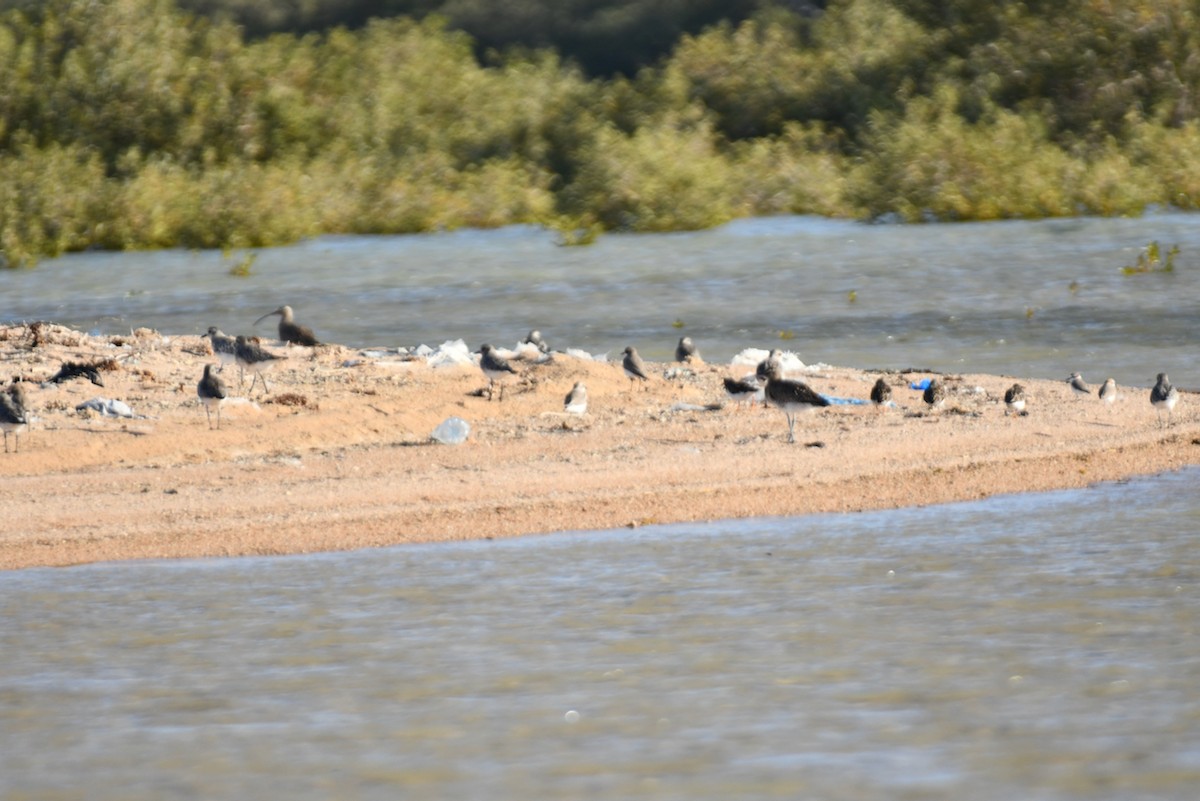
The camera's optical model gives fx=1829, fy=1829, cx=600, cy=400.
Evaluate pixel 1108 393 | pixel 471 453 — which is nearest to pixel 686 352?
pixel 1108 393

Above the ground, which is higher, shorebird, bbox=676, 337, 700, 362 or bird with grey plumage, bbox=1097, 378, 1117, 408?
shorebird, bbox=676, 337, 700, 362

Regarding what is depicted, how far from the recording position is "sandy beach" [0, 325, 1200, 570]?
478 inches

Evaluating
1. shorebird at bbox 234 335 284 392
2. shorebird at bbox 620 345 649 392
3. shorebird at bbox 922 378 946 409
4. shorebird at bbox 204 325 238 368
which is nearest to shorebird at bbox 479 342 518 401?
shorebird at bbox 620 345 649 392

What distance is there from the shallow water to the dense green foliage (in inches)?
69.5

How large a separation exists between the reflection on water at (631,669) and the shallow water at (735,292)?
10383 millimetres

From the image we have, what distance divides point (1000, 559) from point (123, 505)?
6.01 m

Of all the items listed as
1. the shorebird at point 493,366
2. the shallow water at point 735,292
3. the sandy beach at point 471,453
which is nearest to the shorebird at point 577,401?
the sandy beach at point 471,453

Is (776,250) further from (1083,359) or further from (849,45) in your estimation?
(849,45)

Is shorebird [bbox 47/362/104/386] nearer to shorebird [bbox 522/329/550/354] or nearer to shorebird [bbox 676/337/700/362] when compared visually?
shorebird [bbox 522/329/550/354]

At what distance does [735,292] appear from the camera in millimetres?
28297

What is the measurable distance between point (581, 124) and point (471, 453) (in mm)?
29723

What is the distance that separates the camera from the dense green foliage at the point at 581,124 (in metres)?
37.9

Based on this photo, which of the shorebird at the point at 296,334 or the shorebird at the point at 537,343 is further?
the shorebird at the point at 296,334

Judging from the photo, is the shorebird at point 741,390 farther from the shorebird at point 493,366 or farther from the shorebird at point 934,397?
the shorebird at point 493,366
